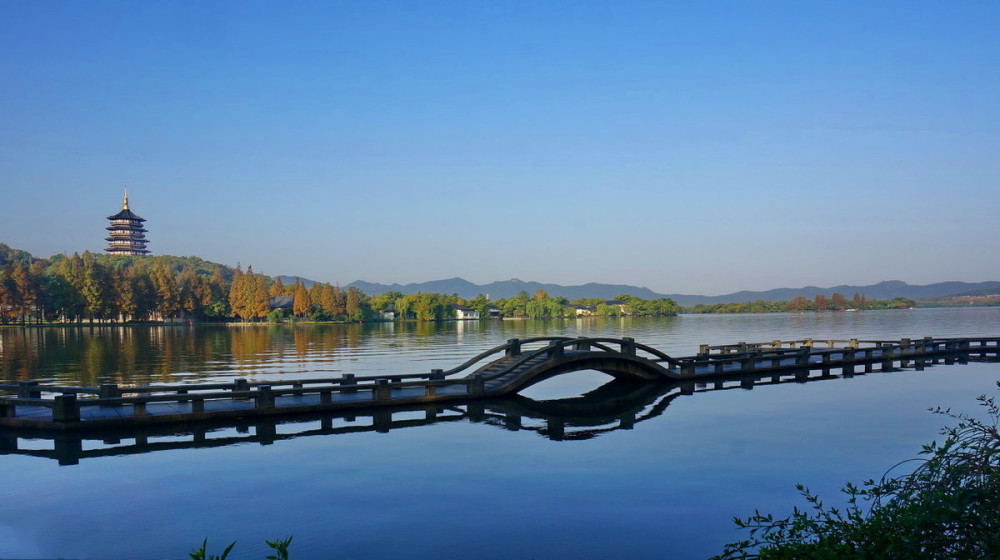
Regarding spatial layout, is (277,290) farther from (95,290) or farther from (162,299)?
(95,290)

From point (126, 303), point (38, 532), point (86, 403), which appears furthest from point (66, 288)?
point (38, 532)

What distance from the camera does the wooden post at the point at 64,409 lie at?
1723cm

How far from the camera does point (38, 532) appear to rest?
1055 centimetres

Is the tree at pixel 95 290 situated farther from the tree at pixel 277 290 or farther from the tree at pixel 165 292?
the tree at pixel 277 290

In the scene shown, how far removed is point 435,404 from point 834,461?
11918 mm

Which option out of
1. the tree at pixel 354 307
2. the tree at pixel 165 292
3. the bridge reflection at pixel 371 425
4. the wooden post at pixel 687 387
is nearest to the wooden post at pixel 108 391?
the bridge reflection at pixel 371 425

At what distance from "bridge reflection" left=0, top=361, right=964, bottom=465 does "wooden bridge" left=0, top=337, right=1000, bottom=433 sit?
28cm

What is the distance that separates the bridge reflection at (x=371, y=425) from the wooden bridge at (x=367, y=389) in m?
0.28

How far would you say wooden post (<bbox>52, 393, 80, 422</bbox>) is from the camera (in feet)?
56.5

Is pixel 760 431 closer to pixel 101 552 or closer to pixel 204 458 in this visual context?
pixel 204 458

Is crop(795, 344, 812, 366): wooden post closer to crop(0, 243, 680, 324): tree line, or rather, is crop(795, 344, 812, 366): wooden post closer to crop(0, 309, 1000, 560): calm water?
crop(0, 309, 1000, 560): calm water

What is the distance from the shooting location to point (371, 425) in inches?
767

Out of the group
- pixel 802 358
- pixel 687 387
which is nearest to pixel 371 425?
pixel 687 387

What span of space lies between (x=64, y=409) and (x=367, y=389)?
8330 mm
